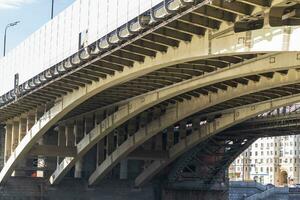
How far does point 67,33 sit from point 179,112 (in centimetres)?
1117

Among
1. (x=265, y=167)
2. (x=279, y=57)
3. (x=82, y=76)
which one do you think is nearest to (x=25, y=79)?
(x=82, y=76)

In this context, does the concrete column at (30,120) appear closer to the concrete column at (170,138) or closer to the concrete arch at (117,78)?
the concrete arch at (117,78)

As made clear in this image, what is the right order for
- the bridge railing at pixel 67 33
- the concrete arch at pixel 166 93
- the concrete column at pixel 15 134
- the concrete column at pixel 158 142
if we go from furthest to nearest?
the concrete column at pixel 15 134 → the concrete column at pixel 158 142 → the bridge railing at pixel 67 33 → the concrete arch at pixel 166 93

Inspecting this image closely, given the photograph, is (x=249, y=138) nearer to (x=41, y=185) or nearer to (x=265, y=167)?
(x=41, y=185)

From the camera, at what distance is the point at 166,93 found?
36562 mm

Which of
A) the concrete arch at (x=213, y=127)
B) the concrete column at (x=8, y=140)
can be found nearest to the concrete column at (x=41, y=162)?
the concrete column at (x=8, y=140)

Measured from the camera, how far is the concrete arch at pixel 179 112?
32.7m

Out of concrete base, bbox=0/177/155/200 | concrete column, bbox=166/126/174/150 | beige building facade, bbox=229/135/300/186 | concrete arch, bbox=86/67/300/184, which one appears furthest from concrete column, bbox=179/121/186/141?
beige building facade, bbox=229/135/300/186

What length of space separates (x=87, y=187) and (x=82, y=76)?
2296 centimetres

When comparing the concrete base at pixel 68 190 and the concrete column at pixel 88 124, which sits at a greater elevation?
the concrete column at pixel 88 124

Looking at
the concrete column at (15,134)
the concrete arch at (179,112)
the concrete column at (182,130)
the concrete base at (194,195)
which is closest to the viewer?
the concrete arch at (179,112)

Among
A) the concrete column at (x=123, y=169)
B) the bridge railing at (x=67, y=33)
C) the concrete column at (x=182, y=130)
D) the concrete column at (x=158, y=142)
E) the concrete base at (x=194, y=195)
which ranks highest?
the bridge railing at (x=67, y=33)

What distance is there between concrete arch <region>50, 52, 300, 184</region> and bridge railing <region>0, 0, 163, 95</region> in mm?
5264

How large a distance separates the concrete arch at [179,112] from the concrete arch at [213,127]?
12.7ft
